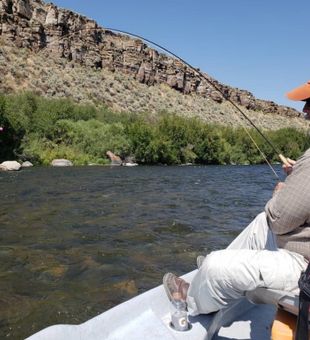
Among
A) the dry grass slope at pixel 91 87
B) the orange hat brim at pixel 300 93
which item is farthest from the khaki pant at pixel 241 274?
the dry grass slope at pixel 91 87

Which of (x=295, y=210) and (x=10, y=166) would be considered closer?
(x=295, y=210)

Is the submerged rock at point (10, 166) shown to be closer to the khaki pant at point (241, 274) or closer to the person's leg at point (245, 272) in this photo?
the khaki pant at point (241, 274)

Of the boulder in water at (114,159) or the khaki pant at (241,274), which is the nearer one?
the khaki pant at (241,274)

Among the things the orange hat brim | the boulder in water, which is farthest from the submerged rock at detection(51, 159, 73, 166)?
the orange hat brim

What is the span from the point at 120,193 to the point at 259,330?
1205 cm

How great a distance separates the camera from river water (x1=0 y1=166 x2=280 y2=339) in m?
5.23

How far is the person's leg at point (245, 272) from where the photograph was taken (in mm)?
2541

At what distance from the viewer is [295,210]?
252 cm

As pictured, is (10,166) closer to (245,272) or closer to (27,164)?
(27,164)

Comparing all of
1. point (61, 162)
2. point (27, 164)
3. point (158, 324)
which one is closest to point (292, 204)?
point (158, 324)

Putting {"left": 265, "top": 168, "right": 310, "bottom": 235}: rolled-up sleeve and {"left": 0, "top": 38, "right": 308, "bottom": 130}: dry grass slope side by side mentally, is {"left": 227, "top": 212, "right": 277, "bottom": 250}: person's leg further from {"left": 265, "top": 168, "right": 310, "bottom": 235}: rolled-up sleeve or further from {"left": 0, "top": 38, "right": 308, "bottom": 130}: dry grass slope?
{"left": 0, "top": 38, "right": 308, "bottom": 130}: dry grass slope

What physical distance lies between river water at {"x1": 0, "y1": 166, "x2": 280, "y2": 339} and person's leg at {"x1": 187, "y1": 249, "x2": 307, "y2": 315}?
8.34 ft

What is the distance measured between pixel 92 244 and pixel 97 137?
1271 inches

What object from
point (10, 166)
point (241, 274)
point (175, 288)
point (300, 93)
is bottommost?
point (10, 166)
